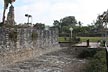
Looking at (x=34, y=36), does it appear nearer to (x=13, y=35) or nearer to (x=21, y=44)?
(x=21, y=44)

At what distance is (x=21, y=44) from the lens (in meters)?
18.8

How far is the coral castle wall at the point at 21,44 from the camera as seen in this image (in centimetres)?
1617

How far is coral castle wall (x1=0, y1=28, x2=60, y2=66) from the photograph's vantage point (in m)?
16.2

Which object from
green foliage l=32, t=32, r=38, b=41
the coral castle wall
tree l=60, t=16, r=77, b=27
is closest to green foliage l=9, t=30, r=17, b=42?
the coral castle wall

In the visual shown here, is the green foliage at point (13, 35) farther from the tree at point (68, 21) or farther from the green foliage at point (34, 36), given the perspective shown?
the tree at point (68, 21)

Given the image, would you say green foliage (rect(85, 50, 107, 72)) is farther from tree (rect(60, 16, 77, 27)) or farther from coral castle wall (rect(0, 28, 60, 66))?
tree (rect(60, 16, 77, 27))

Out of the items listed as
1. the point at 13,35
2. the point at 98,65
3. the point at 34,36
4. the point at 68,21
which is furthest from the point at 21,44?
the point at 68,21

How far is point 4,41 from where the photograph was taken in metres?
16.2

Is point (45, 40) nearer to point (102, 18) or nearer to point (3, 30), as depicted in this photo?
point (3, 30)

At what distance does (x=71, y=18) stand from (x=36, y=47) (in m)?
85.1

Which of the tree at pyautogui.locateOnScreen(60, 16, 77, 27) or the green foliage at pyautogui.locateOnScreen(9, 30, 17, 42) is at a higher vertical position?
the tree at pyautogui.locateOnScreen(60, 16, 77, 27)

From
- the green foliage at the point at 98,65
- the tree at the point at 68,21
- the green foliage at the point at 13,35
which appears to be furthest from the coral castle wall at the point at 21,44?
the tree at the point at 68,21

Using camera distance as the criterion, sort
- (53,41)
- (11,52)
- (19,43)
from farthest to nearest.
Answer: (53,41)
(19,43)
(11,52)

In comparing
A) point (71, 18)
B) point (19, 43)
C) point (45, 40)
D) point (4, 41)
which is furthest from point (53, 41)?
point (71, 18)
